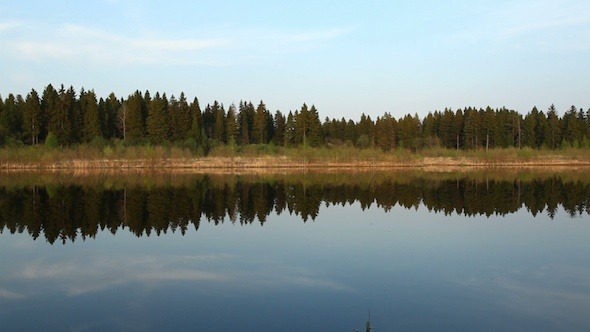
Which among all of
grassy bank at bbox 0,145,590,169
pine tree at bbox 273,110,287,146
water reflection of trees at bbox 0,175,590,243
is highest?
pine tree at bbox 273,110,287,146

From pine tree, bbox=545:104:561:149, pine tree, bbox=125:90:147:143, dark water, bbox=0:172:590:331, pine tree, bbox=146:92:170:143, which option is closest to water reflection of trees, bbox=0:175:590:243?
dark water, bbox=0:172:590:331

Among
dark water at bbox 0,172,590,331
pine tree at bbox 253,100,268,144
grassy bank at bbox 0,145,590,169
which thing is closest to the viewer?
dark water at bbox 0,172,590,331

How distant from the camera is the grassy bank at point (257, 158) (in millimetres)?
55281

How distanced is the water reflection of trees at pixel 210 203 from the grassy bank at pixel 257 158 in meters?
24.5

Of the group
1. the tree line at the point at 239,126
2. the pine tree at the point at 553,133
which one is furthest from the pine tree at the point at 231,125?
the pine tree at the point at 553,133

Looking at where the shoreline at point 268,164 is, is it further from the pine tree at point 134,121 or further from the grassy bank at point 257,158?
the pine tree at point 134,121

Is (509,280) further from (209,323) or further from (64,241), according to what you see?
(64,241)

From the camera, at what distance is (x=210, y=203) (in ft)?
78.4

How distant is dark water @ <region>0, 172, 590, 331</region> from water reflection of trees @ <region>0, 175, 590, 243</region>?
184 millimetres

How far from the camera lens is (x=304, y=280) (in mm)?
10148

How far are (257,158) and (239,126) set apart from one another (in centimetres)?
2541

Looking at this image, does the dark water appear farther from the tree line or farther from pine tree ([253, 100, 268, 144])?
pine tree ([253, 100, 268, 144])

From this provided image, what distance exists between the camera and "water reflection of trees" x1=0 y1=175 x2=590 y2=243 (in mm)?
17769

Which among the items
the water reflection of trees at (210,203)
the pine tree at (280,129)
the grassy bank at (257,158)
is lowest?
the water reflection of trees at (210,203)
